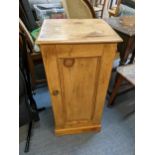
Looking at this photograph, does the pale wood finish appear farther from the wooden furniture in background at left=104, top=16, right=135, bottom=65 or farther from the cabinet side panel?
the cabinet side panel

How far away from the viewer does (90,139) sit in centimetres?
151

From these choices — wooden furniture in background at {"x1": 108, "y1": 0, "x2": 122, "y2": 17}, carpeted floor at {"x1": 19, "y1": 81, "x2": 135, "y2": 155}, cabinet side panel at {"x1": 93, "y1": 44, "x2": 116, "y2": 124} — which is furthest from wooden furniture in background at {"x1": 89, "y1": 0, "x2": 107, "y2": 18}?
cabinet side panel at {"x1": 93, "y1": 44, "x2": 116, "y2": 124}

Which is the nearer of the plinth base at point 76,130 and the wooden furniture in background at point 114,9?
the plinth base at point 76,130

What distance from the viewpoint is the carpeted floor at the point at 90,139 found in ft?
4.64

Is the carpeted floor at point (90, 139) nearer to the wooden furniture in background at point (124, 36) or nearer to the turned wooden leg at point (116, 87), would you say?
the turned wooden leg at point (116, 87)

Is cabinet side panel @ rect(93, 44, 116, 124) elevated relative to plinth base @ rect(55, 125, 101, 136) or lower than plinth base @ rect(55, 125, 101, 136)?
elevated

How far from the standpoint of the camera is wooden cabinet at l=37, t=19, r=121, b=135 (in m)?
1.01

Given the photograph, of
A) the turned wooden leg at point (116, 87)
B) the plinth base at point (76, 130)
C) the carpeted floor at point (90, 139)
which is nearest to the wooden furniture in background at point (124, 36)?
the turned wooden leg at point (116, 87)

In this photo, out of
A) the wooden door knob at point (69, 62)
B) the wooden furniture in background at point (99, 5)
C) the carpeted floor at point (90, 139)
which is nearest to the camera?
the wooden door knob at point (69, 62)

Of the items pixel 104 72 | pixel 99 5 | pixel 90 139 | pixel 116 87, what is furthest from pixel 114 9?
pixel 90 139

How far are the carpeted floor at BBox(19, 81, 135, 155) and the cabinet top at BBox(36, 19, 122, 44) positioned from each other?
91 centimetres

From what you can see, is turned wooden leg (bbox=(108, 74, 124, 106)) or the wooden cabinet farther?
turned wooden leg (bbox=(108, 74, 124, 106))
